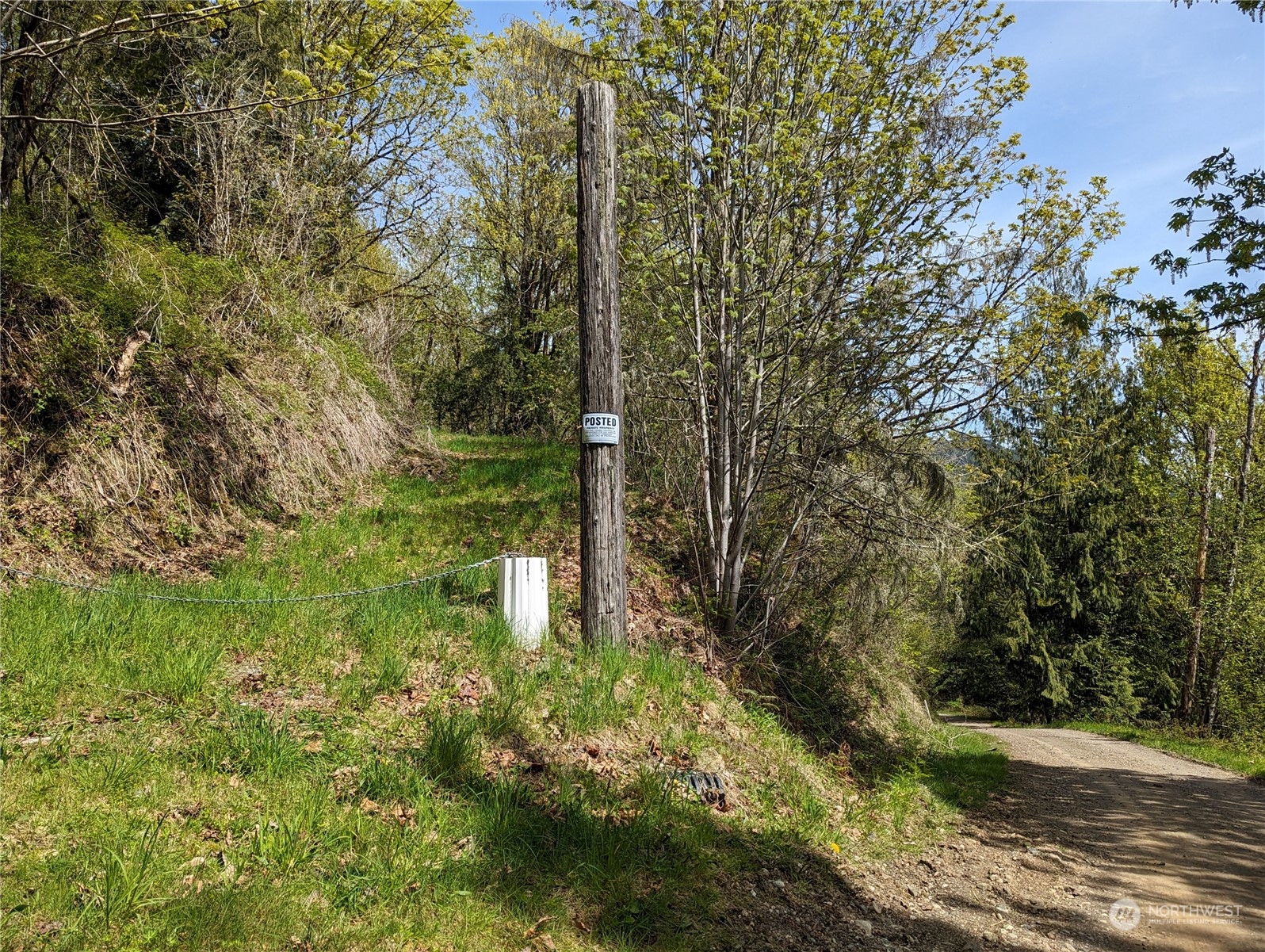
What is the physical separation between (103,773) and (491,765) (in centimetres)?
192

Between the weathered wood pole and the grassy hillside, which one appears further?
the grassy hillside

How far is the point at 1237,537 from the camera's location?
779 inches

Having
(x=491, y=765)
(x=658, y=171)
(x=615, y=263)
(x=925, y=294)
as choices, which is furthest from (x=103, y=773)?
(x=925, y=294)

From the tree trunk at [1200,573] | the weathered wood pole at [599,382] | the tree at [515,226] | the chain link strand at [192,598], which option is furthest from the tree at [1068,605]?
the chain link strand at [192,598]

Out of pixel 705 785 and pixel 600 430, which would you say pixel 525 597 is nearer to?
pixel 600 430

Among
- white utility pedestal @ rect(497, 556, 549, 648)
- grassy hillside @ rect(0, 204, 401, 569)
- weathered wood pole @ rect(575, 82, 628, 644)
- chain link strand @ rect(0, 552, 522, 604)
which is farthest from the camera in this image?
grassy hillside @ rect(0, 204, 401, 569)

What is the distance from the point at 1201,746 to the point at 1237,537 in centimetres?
820

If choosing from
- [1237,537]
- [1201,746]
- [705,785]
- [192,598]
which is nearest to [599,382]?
[705,785]

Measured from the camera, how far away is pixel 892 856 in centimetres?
564

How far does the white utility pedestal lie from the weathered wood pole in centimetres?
35

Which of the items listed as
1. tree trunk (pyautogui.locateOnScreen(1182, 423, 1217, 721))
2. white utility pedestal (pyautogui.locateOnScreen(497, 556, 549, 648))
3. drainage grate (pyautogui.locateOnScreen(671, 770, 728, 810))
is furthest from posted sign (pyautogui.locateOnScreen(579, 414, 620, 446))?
tree trunk (pyautogui.locateOnScreen(1182, 423, 1217, 721))

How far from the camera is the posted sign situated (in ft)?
20.5

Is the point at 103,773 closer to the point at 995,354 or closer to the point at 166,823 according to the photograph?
the point at 166,823

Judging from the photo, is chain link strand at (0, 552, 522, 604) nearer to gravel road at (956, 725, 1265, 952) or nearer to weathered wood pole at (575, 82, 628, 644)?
weathered wood pole at (575, 82, 628, 644)
